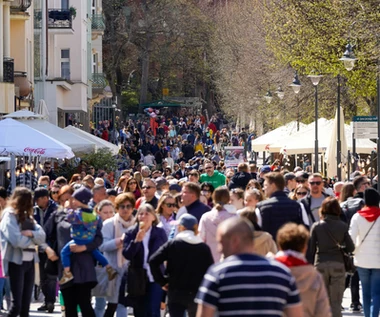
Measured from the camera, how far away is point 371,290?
13.9 meters

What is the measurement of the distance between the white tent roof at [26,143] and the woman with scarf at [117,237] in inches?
392

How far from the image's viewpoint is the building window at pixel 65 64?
55.7 metres

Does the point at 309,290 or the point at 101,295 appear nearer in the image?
the point at 309,290

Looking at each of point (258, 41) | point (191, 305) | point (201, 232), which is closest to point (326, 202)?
point (201, 232)

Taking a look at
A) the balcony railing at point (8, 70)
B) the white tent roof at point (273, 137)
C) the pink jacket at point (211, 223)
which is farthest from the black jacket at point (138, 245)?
the white tent roof at point (273, 137)

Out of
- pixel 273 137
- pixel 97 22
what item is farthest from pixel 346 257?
pixel 97 22

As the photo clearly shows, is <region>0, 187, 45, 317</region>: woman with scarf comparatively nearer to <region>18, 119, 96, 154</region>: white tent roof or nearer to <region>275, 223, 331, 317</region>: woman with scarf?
<region>275, 223, 331, 317</region>: woman with scarf

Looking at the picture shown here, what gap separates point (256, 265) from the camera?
294 inches

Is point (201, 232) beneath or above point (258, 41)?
beneath

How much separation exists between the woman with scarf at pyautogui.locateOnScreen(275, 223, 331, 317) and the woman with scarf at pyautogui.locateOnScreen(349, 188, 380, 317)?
4886 mm

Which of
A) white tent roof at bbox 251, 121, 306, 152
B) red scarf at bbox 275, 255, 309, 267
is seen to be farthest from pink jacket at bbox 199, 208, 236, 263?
white tent roof at bbox 251, 121, 306, 152

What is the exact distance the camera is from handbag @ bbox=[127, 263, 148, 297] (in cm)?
1257

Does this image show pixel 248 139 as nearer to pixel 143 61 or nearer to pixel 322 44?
pixel 143 61

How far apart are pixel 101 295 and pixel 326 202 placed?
2674 millimetres
